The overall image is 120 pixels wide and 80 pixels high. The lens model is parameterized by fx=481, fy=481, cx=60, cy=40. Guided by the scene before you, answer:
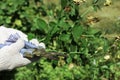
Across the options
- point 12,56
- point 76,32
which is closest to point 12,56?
point 12,56

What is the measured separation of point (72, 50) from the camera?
3.56 meters

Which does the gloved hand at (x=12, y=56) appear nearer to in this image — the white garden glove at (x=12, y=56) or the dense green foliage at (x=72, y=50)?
the white garden glove at (x=12, y=56)

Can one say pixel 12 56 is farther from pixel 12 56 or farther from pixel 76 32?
pixel 76 32

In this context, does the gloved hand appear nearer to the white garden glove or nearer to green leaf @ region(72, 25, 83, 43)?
the white garden glove

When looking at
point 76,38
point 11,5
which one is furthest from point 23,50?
point 11,5

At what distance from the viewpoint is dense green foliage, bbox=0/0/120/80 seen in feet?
11.3

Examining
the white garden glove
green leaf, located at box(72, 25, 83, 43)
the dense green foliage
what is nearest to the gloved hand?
the white garden glove

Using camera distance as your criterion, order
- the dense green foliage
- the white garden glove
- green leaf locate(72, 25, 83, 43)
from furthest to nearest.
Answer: the dense green foliage, green leaf locate(72, 25, 83, 43), the white garden glove

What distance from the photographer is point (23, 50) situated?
3.02 meters

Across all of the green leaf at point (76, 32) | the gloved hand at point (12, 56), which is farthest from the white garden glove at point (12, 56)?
the green leaf at point (76, 32)

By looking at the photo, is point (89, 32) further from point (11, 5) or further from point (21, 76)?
point (11, 5)

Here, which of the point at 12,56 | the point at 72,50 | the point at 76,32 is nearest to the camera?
the point at 12,56

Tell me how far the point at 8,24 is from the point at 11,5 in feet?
0.66

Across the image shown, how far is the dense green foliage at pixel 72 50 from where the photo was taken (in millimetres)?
Answer: 3459
